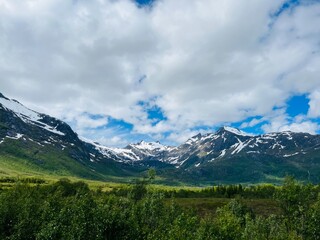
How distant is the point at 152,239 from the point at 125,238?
38.0 feet

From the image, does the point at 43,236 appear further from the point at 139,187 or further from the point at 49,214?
the point at 139,187

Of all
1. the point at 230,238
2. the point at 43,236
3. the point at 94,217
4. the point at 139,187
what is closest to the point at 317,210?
the point at 230,238

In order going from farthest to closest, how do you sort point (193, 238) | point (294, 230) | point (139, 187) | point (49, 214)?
1. point (139, 187)
2. point (294, 230)
3. point (49, 214)
4. point (193, 238)

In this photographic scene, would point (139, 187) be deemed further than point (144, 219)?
Yes

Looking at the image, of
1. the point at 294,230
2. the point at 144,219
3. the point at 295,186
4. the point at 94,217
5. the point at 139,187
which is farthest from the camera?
the point at 139,187

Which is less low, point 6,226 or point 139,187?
point 139,187

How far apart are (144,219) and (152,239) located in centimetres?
4184

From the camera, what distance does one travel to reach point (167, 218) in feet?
361

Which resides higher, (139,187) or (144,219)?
(139,187)

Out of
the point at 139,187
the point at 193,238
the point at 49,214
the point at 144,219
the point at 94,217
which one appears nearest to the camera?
the point at 193,238

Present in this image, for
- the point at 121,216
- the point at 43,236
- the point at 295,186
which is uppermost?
the point at 295,186

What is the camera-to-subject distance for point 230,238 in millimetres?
84688

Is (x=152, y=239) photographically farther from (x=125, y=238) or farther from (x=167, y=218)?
(x=167, y=218)

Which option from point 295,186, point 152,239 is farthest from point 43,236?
point 295,186
